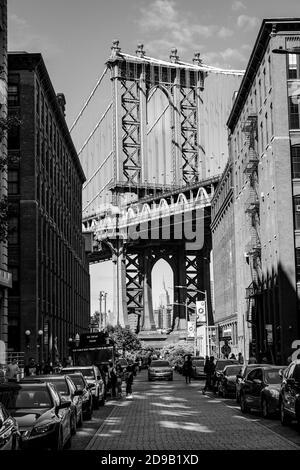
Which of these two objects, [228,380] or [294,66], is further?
[294,66]

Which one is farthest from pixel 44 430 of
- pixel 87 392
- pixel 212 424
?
pixel 87 392

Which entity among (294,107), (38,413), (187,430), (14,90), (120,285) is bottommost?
(187,430)

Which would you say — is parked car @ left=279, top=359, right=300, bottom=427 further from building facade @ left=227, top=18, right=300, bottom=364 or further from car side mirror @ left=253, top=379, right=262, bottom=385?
building facade @ left=227, top=18, right=300, bottom=364

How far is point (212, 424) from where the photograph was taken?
67.3 ft

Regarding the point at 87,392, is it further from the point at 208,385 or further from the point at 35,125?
the point at 35,125

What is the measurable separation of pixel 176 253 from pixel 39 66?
96.1m

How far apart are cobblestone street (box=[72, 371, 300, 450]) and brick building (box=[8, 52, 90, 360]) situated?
2586 centimetres

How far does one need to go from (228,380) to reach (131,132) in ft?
342

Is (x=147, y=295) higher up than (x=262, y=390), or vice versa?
(x=147, y=295)

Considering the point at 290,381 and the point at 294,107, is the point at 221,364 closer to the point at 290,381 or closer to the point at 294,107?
the point at 290,381

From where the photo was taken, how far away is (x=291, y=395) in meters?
18.2

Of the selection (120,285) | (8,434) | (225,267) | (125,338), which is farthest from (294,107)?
(120,285)

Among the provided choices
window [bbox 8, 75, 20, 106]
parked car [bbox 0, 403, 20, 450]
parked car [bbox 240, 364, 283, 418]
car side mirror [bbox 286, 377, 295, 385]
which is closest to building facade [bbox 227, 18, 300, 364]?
window [bbox 8, 75, 20, 106]

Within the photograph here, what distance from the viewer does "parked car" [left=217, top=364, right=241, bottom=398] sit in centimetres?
3195
